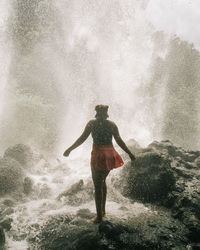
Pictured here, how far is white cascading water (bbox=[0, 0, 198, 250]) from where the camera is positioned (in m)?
20.6

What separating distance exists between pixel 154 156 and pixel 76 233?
11.8 ft

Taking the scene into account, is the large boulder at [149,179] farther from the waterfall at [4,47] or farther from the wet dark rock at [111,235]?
the waterfall at [4,47]

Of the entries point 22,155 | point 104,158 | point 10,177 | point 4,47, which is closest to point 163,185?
point 104,158

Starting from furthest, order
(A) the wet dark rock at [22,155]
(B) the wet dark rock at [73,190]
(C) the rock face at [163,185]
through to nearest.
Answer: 1. (A) the wet dark rock at [22,155]
2. (B) the wet dark rock at [73,190]
3. (C) the rock face at [163,185]

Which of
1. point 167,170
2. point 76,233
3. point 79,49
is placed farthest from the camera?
point 79,49

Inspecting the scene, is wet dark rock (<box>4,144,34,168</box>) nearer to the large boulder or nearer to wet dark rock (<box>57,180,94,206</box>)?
wet dark rock (<box>57,180,94,206</box>)

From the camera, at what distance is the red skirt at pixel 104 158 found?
4320 mm

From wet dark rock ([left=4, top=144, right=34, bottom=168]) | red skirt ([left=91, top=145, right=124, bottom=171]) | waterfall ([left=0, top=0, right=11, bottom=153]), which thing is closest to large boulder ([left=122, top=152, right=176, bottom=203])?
red skirt ([left=91, top=145, right=124, bottom=171])

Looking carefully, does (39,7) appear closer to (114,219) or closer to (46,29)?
(46,29)

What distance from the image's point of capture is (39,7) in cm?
3294

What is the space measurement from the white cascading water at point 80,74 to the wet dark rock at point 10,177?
3057 millimetres

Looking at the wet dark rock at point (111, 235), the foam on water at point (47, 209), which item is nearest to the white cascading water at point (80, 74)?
the foam on water at point (47, 209)

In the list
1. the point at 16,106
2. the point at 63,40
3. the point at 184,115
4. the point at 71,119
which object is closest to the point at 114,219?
the point at 71,119

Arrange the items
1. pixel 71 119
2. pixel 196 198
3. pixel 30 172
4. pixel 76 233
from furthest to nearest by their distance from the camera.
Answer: pixel 71 119 → pixel 30 172 → pixel 196 198 → pixel 76 233
